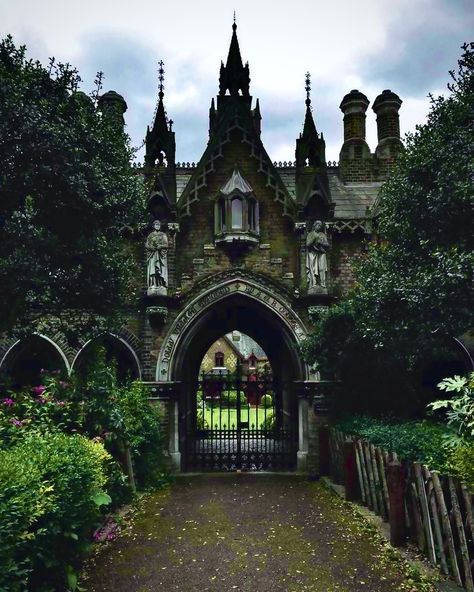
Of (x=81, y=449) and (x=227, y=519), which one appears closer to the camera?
(x=81, y=449)

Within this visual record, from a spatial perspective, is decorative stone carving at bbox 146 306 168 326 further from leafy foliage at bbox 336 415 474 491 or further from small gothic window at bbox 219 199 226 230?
leafy foliage at bbox 336 415 474 491

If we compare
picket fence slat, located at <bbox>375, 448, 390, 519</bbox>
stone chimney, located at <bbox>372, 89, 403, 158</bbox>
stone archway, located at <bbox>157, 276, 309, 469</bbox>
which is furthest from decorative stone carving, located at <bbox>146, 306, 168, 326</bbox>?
stone chimney, located at <bbox>372, 89, 403, 158</bbox>

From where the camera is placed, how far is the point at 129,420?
402 inches

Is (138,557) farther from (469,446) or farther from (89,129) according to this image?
(89,129)

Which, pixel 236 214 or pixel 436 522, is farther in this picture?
pixel 236 214

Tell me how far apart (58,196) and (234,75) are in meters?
8.48

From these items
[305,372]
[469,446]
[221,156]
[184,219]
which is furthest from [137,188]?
[469,446]

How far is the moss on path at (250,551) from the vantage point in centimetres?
585

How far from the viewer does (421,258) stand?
35.0 ft

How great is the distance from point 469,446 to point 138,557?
469cm

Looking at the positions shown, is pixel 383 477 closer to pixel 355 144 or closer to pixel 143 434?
pixel 143 434

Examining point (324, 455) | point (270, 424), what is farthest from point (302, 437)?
point (270, 424)


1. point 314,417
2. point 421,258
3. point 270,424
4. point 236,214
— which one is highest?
point 236,214

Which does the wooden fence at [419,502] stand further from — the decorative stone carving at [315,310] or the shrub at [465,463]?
the decorative stone carving at [315,310]
